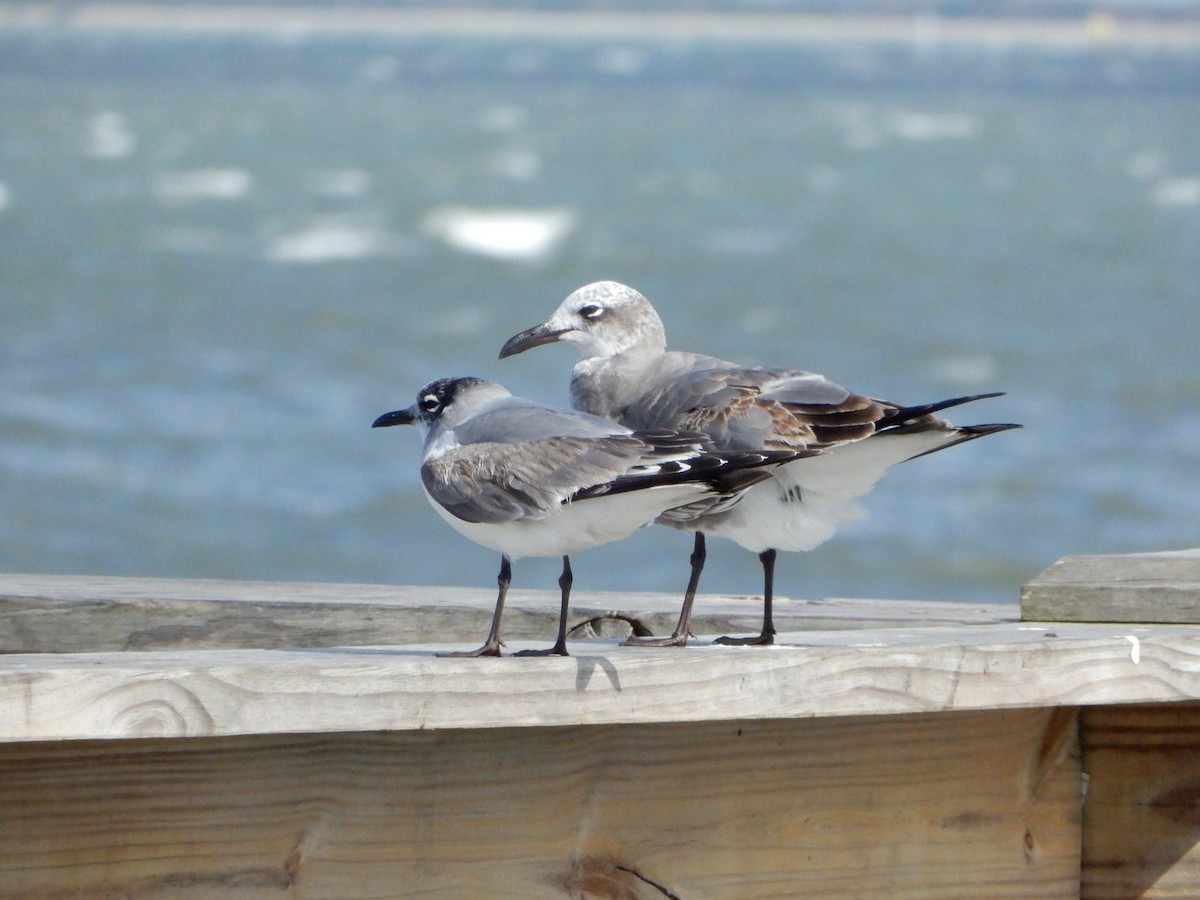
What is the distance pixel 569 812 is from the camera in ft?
7.66

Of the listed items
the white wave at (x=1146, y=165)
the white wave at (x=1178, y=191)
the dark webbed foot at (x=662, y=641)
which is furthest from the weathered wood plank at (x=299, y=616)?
the white wave at (x=1146, y=165)

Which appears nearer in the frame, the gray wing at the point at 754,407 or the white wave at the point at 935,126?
the gray wing at the point at 754,407

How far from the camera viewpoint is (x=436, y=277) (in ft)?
66.9

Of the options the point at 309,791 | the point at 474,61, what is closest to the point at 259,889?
the point at 309,791

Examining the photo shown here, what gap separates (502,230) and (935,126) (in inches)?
716

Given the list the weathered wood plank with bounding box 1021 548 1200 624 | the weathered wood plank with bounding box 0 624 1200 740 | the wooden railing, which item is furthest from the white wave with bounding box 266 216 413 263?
the weathered wood plank with bounding box 0 624 1200 740

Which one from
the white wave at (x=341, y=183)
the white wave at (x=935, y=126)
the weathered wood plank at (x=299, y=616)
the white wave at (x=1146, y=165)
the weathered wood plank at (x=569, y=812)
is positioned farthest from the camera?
the white wave at (x=935, y=126)

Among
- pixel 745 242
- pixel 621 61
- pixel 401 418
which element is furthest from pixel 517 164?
pixel 621 61

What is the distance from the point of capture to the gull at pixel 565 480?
8.61ft

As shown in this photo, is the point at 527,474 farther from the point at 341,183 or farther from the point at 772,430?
the point at 341,183

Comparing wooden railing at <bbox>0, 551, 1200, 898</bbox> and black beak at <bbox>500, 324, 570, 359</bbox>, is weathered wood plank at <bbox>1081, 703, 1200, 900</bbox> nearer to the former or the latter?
wooden railing at <bbox>0, 551, 1200, 898</bbox>

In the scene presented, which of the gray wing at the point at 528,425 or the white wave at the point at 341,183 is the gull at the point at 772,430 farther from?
the white wave at the point at 341,183

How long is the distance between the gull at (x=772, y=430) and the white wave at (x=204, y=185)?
74.9ft

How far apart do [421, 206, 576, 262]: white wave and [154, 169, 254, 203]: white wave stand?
3374 mm
